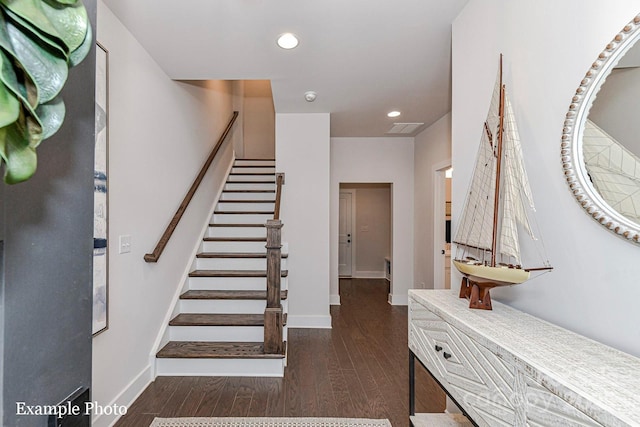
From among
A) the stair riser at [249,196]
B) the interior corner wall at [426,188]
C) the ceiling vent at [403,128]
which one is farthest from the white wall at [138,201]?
the interior corner wall at [426,188]

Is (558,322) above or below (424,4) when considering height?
below

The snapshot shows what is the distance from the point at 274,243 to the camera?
2.57 meters

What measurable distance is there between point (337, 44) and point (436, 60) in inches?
32.2

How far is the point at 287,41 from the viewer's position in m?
2.21

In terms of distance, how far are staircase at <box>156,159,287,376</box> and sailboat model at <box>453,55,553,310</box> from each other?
69.8 inches

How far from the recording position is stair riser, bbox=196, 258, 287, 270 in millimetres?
3506

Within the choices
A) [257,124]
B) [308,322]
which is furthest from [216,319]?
[257,124]

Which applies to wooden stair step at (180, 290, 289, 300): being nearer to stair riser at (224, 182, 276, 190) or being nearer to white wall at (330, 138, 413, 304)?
white wall at (330, 138, 413, 304)

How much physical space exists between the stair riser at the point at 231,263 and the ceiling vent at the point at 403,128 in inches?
98.8

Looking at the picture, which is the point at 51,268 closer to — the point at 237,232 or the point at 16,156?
→ the point at 16,156

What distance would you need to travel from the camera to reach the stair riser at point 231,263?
11.5ft

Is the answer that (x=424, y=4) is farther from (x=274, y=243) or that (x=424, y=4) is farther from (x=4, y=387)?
(x=4, y=387)

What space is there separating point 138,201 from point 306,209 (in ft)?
6.47

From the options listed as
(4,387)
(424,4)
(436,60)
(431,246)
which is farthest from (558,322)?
(431,246)
